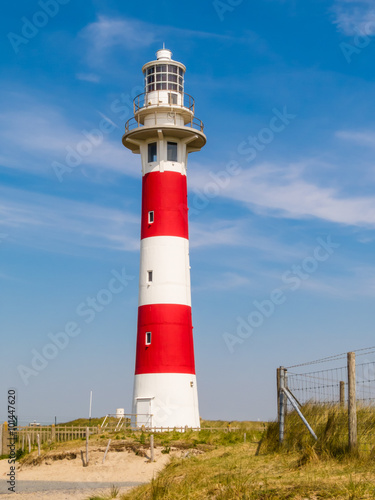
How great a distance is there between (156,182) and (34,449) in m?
14.3

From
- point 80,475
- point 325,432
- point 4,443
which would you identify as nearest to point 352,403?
point 325,432

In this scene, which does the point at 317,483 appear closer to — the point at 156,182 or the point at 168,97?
the point at 156,182

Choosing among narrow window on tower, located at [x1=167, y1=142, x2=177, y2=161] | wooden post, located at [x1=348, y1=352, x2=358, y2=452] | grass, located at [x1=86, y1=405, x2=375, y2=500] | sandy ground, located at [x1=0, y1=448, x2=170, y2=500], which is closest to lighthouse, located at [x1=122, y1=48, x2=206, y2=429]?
narrow window on tower, located at [x1=167, y1=142, x2=177, y2=161]

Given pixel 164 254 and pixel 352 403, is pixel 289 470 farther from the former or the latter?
pixel 164 254

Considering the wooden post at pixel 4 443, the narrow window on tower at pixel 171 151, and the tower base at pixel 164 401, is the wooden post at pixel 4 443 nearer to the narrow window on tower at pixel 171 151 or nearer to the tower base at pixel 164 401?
the tower base at pixel 164 401

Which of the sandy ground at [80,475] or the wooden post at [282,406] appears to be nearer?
the wooden post at [282,406]

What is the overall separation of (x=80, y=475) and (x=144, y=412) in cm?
729

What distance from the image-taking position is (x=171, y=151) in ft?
113

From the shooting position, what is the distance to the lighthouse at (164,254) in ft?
103

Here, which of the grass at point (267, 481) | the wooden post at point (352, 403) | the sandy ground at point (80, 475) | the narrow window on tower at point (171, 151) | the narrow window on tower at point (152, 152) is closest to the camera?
the grass at point (267, 481)

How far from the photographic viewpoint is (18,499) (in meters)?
19.5

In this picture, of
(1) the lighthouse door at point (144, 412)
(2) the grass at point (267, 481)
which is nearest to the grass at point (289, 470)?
(2) the grass at point (267, 481)

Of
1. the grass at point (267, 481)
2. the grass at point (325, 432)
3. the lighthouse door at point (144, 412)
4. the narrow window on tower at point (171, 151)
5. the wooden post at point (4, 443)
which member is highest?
the narrow window on tower at point (171, 151)

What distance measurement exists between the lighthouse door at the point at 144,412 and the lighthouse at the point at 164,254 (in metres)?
0.02
